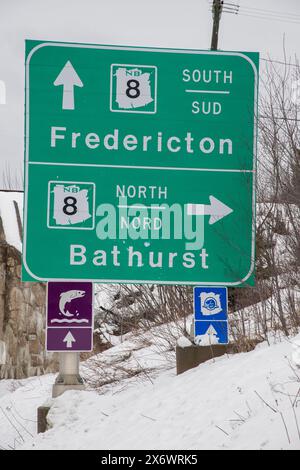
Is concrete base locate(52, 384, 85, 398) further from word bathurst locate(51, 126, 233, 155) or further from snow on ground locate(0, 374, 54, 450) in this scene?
word bathurst locate(51, 126, 233, 155)

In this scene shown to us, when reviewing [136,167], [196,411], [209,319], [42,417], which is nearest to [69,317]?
[42,417]

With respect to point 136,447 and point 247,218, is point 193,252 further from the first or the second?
point 136,447

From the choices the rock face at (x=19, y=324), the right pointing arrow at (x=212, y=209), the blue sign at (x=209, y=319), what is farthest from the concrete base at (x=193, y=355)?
the rock face at (x=19, y=324)

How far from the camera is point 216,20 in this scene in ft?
76.9

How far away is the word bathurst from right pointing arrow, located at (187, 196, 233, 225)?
598 mm

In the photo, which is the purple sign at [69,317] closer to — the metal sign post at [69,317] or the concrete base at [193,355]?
the metal sign post at [69,317]

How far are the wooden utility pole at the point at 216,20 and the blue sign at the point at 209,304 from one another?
14.2 metres

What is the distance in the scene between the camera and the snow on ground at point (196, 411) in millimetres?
6008

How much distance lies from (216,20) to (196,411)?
699 inches

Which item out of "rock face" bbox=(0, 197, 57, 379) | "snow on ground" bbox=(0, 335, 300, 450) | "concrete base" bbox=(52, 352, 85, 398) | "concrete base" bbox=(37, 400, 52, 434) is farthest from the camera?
"rock face" bbox=(0, 197, 57, 379)

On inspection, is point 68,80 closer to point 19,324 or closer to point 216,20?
point 19,324

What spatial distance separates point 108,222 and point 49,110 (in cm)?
145

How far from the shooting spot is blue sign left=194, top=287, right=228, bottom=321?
9.93m

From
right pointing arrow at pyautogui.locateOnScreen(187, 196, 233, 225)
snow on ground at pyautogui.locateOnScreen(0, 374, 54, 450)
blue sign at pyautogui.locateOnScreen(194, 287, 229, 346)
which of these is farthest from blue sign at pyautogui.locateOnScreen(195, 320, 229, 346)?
snow on ground at pyautogui.locateOnScreen(0, 374, 54, 450)
